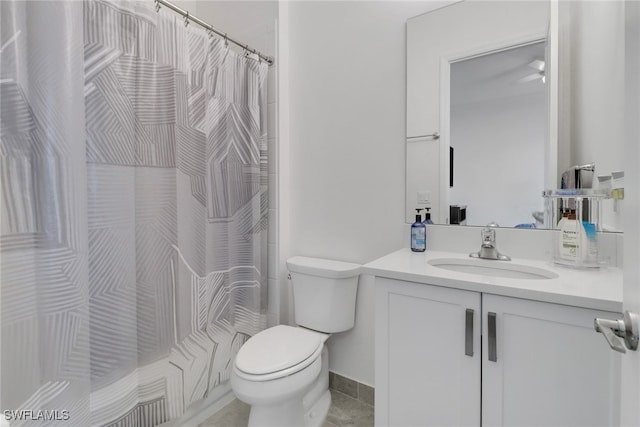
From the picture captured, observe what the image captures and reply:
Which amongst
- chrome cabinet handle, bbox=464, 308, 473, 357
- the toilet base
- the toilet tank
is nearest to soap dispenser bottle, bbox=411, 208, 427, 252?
the toilet tank

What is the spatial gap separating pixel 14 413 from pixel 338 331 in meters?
1.22

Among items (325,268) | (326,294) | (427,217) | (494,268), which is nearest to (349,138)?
(427,217)

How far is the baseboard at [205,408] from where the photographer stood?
1.49 m

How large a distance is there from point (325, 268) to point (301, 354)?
1.41 ft

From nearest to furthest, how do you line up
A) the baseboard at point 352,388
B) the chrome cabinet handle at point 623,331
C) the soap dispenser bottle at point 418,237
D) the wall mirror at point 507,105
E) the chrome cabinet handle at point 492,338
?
the chrome cabinet handle at point 623,331 < the chrome cabinet handle at point 492,338 < the wall mirror at point 507,105 < the soap dispenser bottle at point 418,237 < the baseboard at point 352,388

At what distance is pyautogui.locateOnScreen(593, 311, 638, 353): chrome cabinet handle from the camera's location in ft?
1.73

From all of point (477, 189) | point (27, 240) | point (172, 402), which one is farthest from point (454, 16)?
point (172, 402)

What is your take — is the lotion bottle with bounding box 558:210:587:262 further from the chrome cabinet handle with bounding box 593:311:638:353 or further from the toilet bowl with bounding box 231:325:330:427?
the toilet bowl with bounding box 231:325:330:427

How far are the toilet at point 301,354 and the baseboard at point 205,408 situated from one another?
32 centimetres

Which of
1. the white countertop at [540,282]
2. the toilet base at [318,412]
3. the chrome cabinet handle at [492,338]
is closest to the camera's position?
the white countertop at [540,282]

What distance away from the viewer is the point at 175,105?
1.33m

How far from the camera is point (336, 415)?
5.27 ft

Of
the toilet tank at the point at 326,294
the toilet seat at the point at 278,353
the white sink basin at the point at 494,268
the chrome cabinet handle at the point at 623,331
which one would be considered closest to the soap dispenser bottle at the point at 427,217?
the white sink basin at the point at 494,268

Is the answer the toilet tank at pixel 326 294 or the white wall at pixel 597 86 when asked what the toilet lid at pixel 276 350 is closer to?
the toilet tank at pixel 326 294
